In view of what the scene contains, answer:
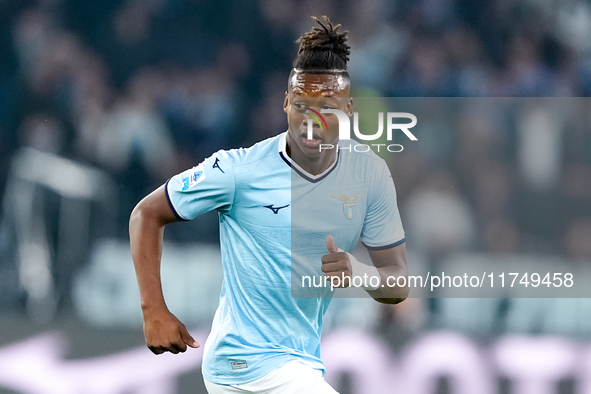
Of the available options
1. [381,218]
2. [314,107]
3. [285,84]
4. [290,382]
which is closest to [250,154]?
[314,107]

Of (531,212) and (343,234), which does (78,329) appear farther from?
(531,212)

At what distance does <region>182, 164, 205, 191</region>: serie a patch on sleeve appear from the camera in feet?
9.10

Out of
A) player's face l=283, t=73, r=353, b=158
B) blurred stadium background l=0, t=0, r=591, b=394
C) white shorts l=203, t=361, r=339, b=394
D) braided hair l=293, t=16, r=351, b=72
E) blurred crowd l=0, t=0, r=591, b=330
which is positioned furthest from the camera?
blurred crowd l=0, t=0, r=591, b=330

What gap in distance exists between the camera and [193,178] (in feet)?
9.15

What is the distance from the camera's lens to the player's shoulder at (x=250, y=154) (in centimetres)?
283

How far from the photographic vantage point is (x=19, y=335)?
201 inches

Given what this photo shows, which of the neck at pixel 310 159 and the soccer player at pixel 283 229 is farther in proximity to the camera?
the neck at pixel 310 159

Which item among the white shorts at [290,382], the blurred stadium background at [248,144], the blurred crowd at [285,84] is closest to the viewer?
the white shorts at [290,382]

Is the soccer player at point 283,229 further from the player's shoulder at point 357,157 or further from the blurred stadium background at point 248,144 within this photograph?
the blurred stadium background at point 248,144

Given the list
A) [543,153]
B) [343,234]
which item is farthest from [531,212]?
[343,234]

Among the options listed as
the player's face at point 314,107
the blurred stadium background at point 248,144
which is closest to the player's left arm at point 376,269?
the player's face at point 314,107

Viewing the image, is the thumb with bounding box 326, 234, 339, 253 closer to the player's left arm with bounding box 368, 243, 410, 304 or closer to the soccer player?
the soccer player

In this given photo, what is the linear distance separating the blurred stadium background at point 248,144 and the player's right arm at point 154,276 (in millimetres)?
2170

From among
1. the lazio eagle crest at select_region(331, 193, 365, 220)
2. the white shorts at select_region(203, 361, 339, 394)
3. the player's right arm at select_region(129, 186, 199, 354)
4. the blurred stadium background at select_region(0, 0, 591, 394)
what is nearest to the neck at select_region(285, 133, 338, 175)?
the lazio eagle crest at select_region(331, 193, 365, 220)
